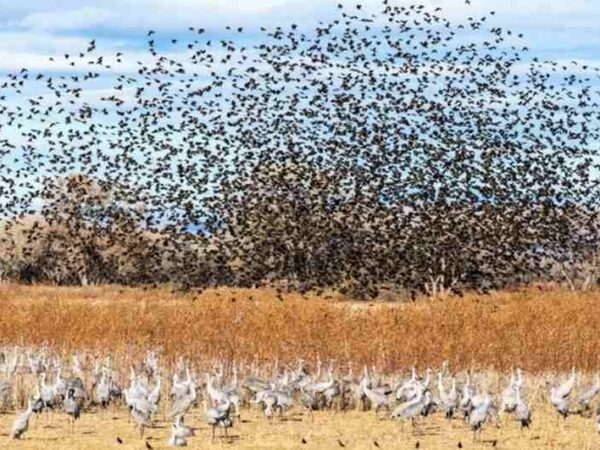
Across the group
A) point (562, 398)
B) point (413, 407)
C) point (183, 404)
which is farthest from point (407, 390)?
point (183, 404)

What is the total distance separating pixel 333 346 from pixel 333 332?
1274 millimetres

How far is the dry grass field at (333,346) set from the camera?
678 inches

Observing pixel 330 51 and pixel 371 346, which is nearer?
pixel 371 346

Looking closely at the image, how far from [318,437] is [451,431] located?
1.75 metres

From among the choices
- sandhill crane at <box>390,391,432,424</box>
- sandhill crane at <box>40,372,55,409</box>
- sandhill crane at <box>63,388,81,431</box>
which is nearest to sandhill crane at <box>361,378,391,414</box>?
sandhill crane at <box>390,391,432,424</box>

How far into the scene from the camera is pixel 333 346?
24.4 m

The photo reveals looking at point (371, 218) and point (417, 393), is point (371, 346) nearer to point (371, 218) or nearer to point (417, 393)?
point (417, 393)

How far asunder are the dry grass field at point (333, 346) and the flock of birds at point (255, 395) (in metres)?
0.21

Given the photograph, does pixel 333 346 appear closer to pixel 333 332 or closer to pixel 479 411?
pixel 333 332

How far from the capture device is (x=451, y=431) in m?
17.8

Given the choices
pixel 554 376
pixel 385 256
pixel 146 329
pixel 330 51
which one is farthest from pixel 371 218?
pixel 554 376

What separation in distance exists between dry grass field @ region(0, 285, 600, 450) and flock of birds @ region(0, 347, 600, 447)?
0.21 m

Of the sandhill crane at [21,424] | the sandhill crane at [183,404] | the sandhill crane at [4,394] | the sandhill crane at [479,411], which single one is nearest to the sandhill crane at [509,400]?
the sandhill crane at [479,411]

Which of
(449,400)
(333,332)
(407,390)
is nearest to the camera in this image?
(449,400)
